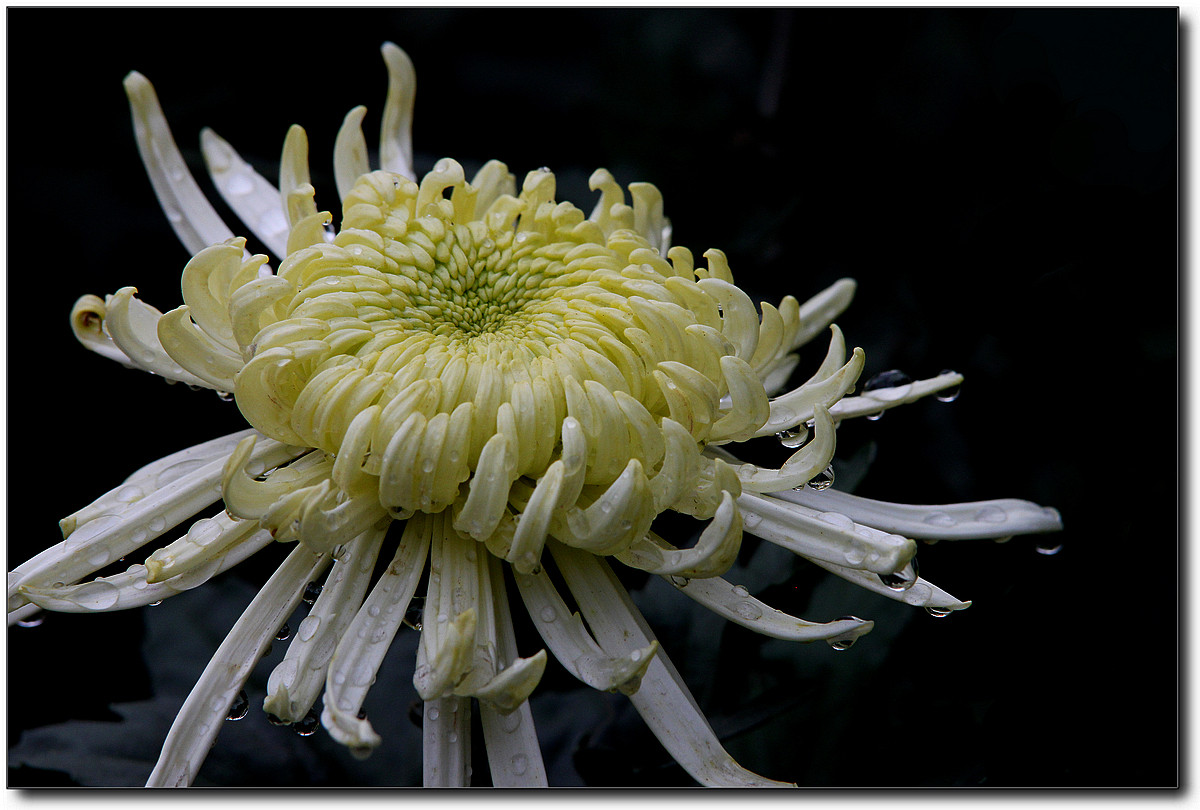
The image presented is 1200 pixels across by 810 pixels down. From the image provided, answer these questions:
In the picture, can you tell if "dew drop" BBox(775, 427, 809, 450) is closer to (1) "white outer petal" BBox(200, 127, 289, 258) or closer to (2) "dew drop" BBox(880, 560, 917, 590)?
(2) "dew drop" BBox(880, 560, 917, 590)

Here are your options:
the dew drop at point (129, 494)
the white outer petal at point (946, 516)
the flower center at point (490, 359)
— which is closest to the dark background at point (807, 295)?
the white outer petal at point (946, 516)

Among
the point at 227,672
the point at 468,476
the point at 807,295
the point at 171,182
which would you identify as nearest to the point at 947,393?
the point at 807,295

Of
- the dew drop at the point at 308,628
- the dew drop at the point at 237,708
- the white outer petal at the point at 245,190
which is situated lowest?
the dew drop at the point at 237,708

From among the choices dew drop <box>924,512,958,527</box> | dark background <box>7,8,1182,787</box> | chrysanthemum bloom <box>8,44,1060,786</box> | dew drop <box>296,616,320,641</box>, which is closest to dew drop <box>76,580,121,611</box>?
chrysanthemum bloom <box>8,44,1060,786</box>

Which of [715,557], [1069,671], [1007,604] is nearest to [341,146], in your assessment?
[715,557]

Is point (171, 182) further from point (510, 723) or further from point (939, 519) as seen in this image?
point (939, 519)

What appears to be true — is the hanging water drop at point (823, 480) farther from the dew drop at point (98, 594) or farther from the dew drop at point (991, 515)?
the dew drop at point (98, 594)

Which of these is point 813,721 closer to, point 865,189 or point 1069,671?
point 1069,671
